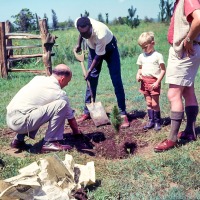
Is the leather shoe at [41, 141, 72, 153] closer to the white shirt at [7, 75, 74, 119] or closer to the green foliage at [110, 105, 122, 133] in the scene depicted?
the white shirt at [7, 75, 74, 119]

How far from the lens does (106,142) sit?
4.93 metres

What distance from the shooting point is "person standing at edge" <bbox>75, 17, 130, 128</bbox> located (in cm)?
508

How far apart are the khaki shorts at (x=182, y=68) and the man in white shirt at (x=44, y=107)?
1308 millimetres

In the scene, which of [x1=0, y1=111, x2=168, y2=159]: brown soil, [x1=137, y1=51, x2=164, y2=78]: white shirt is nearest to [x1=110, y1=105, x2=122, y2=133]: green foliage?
[x1=0, y1=111, x2=168, y2=159]: brown soil

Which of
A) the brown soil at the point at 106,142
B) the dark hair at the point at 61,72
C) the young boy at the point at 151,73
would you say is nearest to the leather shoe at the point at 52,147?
the brown soil at the point at 106,142

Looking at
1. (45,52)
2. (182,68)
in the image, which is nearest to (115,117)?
(182,68)

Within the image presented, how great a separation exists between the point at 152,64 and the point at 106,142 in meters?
1.26

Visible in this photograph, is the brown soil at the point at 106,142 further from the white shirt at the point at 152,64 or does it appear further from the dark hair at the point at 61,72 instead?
the dark hair at the point at 61,72

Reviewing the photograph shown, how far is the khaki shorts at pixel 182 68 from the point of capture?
3.95m

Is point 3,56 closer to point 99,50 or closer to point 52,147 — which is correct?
point 99,50

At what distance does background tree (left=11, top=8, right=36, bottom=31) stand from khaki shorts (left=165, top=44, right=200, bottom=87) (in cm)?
3165

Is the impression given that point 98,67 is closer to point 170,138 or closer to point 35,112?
point 35,112

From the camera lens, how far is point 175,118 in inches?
163

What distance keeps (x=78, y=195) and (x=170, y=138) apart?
4.97 ft
